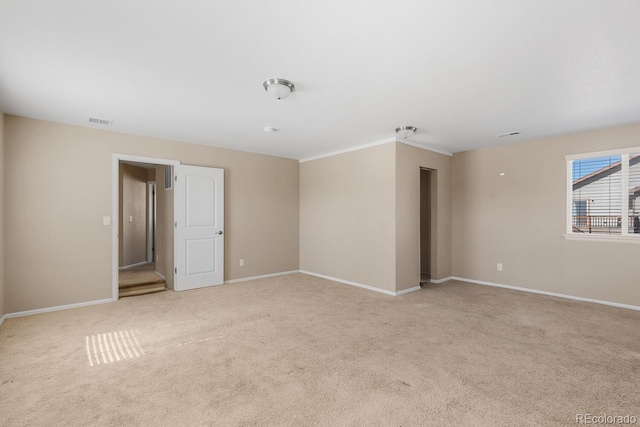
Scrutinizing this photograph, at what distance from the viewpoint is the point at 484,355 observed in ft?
8.88

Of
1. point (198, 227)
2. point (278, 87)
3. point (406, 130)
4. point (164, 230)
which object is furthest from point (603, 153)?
point (164, 230)

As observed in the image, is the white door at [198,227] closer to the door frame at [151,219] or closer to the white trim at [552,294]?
the door frame at [151,219]

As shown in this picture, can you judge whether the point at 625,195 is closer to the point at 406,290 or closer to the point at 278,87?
the point at 406,290

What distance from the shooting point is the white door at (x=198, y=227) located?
503 cm

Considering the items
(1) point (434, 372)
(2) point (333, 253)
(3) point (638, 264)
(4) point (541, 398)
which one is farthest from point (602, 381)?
(2) point (333, 253)

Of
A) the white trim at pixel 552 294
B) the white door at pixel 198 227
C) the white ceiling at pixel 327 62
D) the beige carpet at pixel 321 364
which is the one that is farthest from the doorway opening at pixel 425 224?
the white door at pixel 198 227

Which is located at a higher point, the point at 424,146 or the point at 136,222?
the point at 424,146

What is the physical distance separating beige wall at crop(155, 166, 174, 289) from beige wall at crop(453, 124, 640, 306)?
505 cm

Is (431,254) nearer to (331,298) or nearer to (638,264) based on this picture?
(331,298)

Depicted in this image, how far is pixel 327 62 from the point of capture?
7.95 ft

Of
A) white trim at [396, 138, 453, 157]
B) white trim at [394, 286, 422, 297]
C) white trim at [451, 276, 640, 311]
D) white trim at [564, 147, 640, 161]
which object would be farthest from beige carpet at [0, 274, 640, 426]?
white trim at [396, 138, 453, 157]

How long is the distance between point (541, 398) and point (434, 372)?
2.23ft

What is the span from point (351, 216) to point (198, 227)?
2601mm

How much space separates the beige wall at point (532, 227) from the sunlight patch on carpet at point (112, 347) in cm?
521
